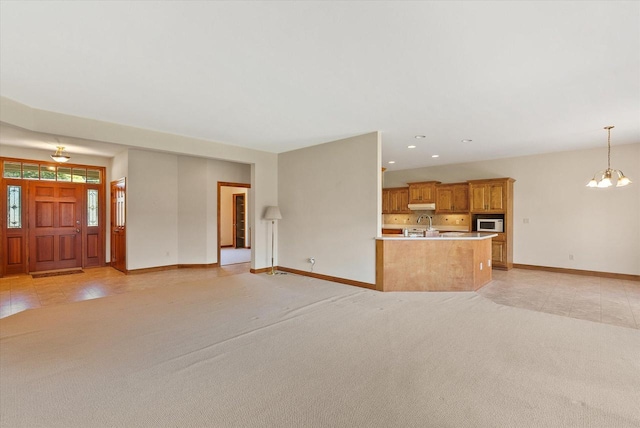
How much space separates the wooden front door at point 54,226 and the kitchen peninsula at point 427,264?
6773 millimetres

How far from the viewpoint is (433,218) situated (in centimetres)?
871

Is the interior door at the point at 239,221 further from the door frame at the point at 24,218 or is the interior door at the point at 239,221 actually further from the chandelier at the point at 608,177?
the chandelier at the point at 608,177

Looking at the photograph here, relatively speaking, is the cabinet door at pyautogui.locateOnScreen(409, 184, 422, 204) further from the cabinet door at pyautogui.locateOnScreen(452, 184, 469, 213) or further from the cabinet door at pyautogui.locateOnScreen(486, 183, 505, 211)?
the cabinet door at pyautogui.locateOnScreen(486, 183, 505, 211)

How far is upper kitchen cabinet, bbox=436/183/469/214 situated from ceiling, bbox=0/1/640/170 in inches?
121

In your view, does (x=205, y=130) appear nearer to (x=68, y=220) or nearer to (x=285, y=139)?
(x=285, y=139)

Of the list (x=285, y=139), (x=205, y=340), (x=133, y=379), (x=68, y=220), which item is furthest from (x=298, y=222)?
(x=68, y=220)

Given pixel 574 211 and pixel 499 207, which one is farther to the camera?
pixel 499 207

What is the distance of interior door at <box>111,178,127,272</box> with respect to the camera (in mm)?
6452

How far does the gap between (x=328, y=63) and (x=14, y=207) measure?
7293 mm

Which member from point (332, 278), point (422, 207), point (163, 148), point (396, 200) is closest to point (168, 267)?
point (163, 148)

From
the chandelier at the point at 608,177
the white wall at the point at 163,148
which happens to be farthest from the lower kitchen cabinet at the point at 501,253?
the white wall at the point at 163,148

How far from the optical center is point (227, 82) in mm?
3201

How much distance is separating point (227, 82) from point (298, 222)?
3.62 meters

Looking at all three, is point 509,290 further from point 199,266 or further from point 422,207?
point 199,266
